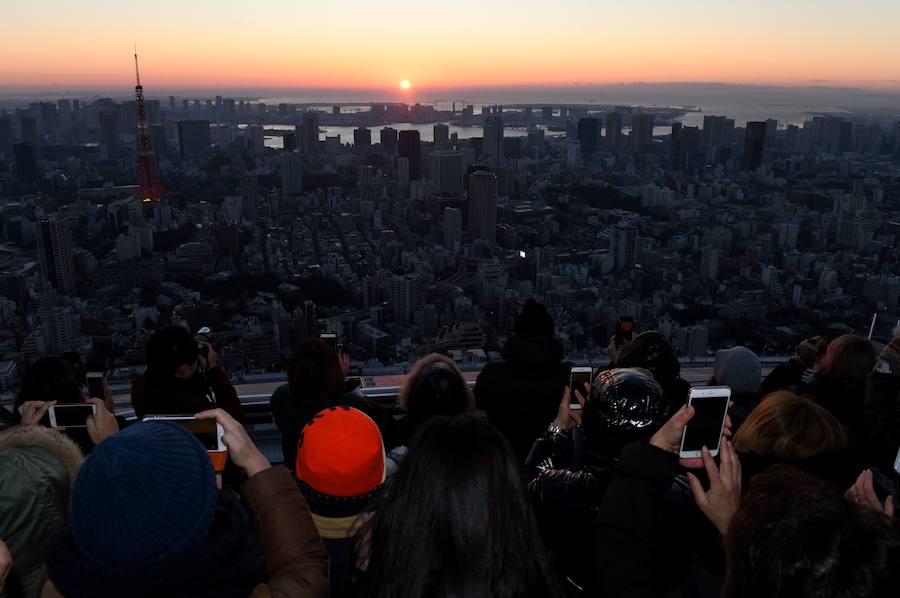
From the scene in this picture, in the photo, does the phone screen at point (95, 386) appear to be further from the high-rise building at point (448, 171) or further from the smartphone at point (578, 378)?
the high-rise building at point (448, 171)

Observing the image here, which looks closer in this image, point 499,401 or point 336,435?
point 336,435

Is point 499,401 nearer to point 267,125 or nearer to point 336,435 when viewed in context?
point 336,435

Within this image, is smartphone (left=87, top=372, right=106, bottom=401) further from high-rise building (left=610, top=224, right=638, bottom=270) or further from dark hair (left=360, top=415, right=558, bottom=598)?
high-rise building (left=610, top=224, right=638, bottom=270)

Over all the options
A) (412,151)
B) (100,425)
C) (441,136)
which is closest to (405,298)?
(100,425)

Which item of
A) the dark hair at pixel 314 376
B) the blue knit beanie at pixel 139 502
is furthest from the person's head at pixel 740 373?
the blue knit beanie at pixel 139 502

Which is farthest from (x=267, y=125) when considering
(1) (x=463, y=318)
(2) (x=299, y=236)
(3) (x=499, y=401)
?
(3) (x=499, y=401)
